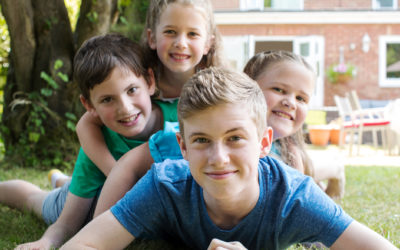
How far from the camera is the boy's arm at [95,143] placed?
2.33 metres

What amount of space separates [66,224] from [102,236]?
787 millimetres

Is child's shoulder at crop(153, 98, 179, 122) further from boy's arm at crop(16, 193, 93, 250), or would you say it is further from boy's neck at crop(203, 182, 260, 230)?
boy's neck at crop(203, 182, 260, 230)

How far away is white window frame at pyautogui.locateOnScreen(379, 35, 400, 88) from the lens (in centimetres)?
1505

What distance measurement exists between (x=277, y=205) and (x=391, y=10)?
608 inches

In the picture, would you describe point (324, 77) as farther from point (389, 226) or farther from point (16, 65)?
point (389, 226)

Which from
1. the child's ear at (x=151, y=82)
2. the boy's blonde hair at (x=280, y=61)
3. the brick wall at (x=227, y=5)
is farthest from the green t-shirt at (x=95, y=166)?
the brick wall at (x=227, y=5)

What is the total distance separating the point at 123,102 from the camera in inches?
87.4

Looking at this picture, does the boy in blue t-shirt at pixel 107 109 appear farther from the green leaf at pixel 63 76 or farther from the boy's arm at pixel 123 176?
the green leaf at pixel 63 76

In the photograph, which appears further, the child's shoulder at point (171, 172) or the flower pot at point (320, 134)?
the flower pot at point (320, 134)

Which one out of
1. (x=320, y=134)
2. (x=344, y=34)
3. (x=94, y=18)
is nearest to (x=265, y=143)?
(x=94, y=18)

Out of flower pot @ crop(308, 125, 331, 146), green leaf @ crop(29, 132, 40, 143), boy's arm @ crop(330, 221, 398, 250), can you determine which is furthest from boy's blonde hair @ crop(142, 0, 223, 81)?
Answer: flower pot @ crop(308, 125, 331, 146)

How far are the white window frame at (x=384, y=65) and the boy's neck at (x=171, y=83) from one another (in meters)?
14.1

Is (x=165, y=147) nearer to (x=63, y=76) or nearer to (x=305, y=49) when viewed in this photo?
(x=63, y=76)

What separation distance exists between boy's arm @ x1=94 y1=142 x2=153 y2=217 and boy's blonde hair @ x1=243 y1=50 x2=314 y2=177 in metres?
0.80
